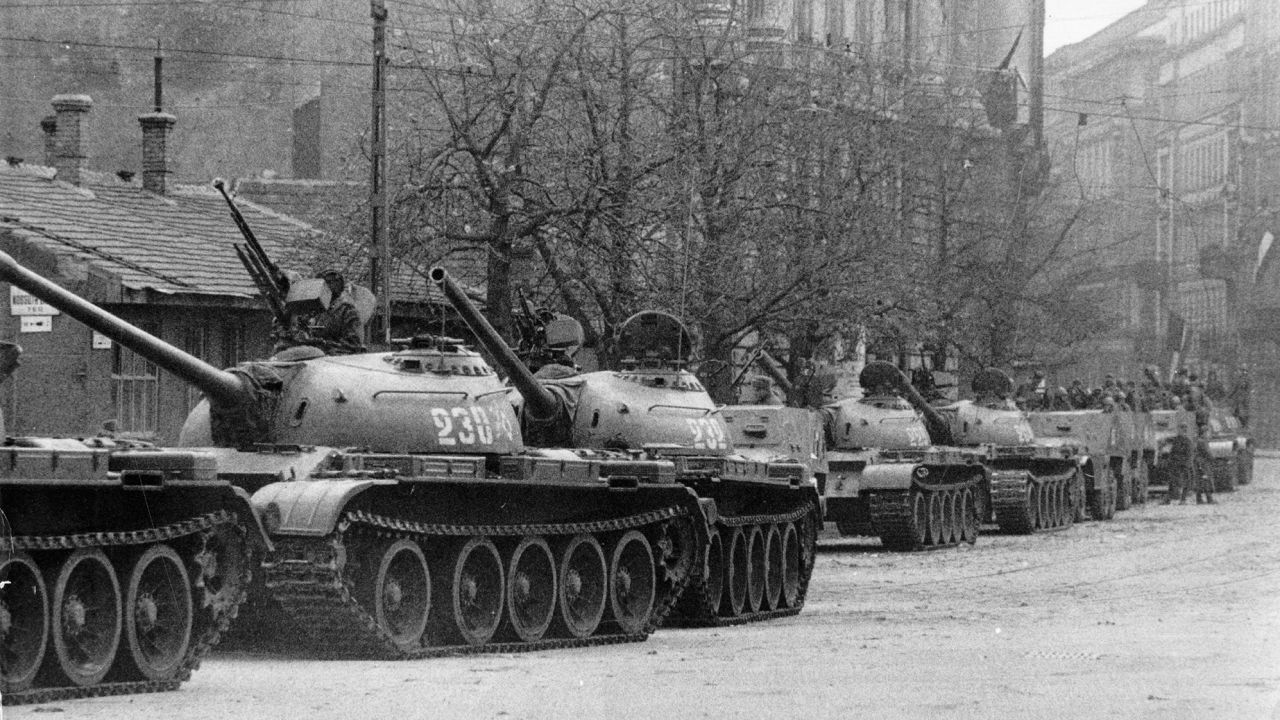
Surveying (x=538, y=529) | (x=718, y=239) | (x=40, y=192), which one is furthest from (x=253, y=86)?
(x=538, y=529)

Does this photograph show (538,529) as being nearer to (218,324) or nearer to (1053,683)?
(1053,683)

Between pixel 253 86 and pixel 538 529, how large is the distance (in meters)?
22.7

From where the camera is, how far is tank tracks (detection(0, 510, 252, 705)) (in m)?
11.9

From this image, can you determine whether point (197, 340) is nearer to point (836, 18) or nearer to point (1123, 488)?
point (1123, 488)

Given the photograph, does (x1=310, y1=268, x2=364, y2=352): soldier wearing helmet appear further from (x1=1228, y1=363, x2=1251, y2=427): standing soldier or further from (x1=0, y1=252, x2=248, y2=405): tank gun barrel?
(x1=1228, y1=363, x2=1251, y2=427): standing soldier

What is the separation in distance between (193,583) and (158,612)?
0.33 m

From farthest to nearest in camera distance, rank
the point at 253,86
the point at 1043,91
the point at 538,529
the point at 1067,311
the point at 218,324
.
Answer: the point at 1043,91, the point at 1067,311, the point at 253,86, the point at 218,324, the point at 538,529

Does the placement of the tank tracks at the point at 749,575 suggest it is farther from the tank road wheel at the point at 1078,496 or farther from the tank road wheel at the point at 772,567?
the tank road wheel at the point at 1078,496

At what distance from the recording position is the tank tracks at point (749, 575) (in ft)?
61.6

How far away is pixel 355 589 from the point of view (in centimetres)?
1449

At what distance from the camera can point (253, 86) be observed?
3738cm

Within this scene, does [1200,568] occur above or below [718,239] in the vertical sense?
below

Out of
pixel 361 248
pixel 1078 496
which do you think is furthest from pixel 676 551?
pixel 1078 496

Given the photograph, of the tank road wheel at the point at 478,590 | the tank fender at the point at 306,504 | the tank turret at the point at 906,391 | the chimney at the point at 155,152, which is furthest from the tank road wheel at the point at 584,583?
the chimney at the point at 155,152
